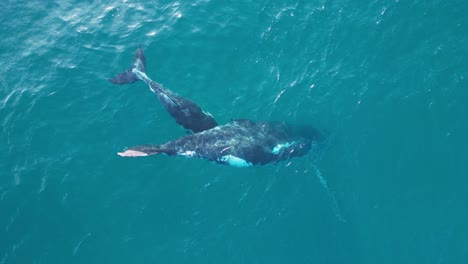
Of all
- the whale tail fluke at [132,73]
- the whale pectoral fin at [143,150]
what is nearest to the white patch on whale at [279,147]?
the whale pectoral fin at [143,150]

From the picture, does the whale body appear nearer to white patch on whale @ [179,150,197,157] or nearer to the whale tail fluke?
white patch on whale @ [179,150,197,157]

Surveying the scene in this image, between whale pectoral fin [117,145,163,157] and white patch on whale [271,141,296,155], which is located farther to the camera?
white patch on whale [271,141,296,155]

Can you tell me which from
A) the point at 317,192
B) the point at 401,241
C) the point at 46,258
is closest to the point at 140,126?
the point at 46,258

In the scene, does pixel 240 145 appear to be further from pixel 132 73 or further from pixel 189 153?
pixel 132 73

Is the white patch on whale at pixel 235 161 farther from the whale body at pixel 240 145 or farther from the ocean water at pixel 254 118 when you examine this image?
the ocean water at pixel 254 118

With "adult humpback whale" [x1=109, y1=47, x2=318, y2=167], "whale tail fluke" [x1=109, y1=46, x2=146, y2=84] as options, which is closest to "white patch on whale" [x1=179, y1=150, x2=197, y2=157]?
"adult humpback whale" [x1=109, y1=47, x2=318, y2=167]

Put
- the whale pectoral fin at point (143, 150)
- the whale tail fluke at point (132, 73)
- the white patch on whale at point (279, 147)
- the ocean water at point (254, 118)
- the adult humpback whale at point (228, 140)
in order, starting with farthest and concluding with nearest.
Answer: the whale tail fluke at point (132, 73) < the white patch on whale at point (279, 147) < the adult humpback whale at point (228, 140) < the ocean water at point (254, 118) < the whale pectoral fin at point (143, 150)

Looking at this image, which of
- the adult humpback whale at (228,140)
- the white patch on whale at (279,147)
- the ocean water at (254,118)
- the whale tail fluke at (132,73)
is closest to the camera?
the ocean water at (254,118)

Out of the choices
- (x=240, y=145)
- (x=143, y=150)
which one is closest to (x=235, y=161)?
(x=240, y=145)
